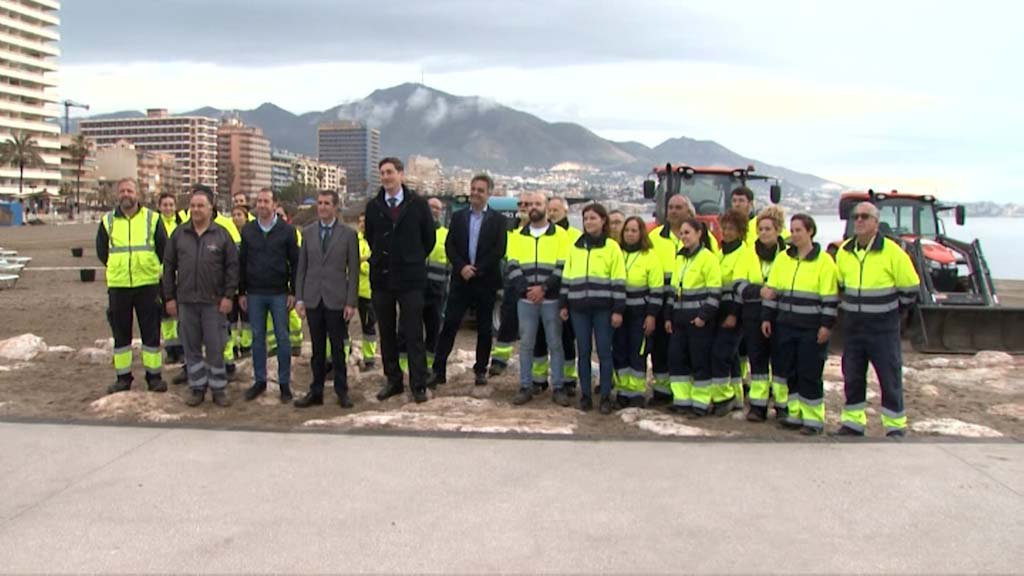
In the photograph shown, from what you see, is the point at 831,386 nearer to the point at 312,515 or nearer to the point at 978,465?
the point at 978,465

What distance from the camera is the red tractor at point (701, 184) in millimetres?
13930

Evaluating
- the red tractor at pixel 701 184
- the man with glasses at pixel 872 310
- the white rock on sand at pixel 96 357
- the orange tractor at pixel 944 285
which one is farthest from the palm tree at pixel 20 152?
the man with glasses at pixel 872 310

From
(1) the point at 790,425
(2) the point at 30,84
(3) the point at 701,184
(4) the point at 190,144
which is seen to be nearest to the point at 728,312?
(1) the point at 790,425

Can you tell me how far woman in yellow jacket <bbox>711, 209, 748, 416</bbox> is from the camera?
699cm

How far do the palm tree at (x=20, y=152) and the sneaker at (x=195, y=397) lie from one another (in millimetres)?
107637

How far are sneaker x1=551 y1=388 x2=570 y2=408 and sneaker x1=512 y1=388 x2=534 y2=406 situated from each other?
9.3 inches

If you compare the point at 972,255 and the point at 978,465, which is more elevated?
the point at 972,255

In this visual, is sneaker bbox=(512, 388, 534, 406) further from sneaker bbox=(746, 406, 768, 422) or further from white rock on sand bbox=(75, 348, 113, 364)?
white rock on sand bbox=(75, 348, 113, 364)

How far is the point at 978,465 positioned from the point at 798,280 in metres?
1.86

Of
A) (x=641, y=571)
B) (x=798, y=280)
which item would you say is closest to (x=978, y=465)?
(x=798, y=280)

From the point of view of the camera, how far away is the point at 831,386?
8688 millimetres

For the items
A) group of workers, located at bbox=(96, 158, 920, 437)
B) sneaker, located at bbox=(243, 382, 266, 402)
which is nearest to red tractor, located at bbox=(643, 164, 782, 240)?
group of workers, located at bbox=(96, 158, 920, 437)

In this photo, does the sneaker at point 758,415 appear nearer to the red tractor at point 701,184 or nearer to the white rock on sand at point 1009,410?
the white rock on sand at point 1009,410

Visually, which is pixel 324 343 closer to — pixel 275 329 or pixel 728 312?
pixel 275 329
